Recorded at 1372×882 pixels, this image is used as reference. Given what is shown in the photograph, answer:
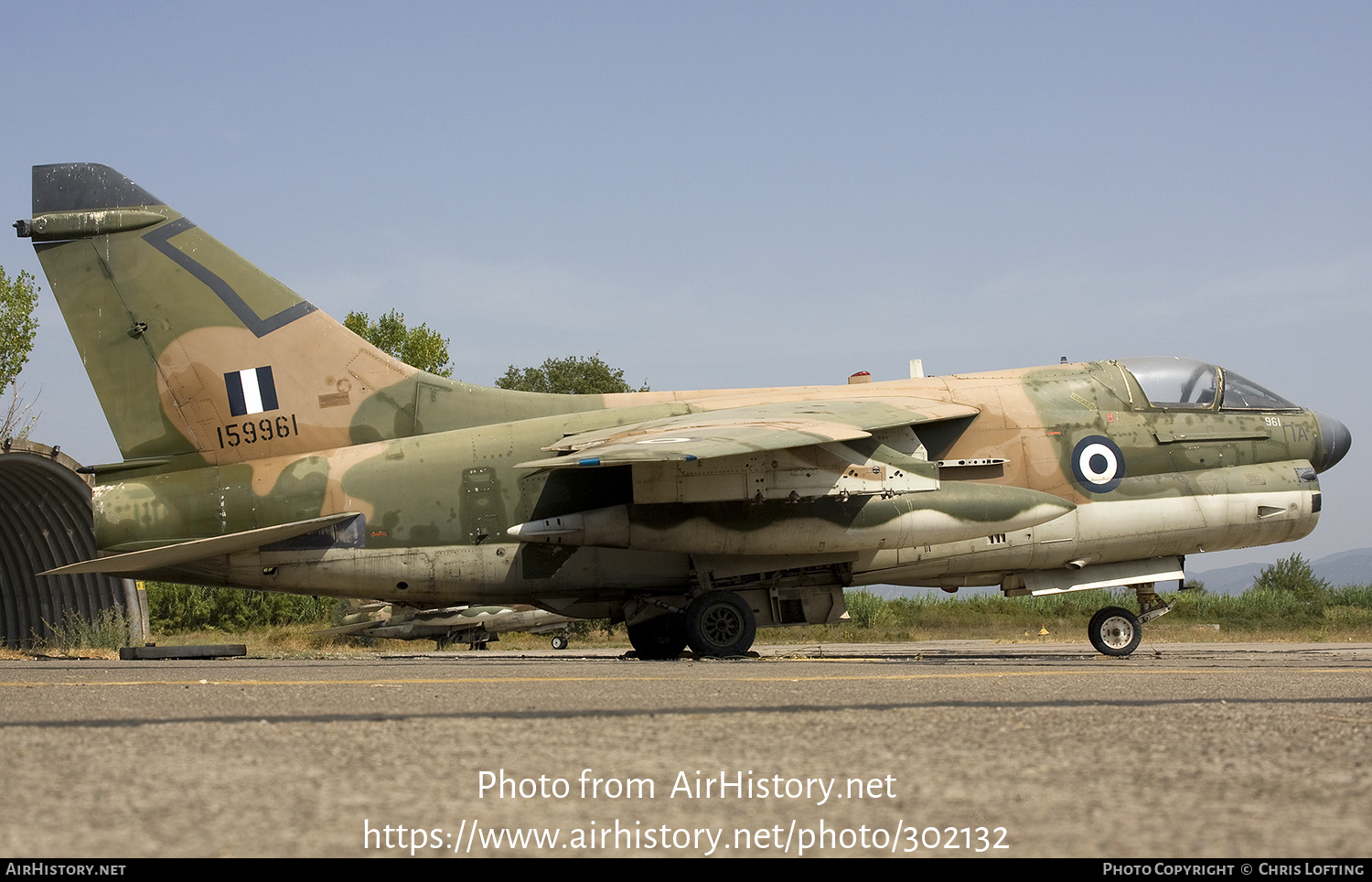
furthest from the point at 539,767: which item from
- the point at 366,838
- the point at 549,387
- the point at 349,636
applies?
the point at 549,387

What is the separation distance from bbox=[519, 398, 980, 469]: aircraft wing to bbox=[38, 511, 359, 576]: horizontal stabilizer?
2735 mm

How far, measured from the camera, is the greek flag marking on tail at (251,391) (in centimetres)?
1388

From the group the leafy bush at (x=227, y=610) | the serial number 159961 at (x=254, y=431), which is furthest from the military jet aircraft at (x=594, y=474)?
the leafy bush at (x=227, y=610)

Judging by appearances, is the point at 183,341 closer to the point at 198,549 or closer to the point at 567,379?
the point at 198,549

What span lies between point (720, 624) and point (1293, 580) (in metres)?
34.5

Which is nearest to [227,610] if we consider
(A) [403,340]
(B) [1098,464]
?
(A) [403,340]

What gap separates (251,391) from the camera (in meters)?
14.0

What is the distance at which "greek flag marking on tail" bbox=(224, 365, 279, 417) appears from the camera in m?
13.9

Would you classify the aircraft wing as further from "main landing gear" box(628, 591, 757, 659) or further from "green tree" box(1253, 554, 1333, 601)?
"green tree" box(1253, 554, 1333, 601)

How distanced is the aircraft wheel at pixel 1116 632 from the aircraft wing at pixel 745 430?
11.4 ft

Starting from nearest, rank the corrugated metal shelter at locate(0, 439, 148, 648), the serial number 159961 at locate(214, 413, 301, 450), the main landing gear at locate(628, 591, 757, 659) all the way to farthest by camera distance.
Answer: the main landing gear at locate(628, 591, 757, 659) → the serial number 159961 at locate(214, 413, 301, 450) → the corrugated metal shelter at locate(0, 439, 148, 648)

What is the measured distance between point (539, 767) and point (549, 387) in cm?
4322

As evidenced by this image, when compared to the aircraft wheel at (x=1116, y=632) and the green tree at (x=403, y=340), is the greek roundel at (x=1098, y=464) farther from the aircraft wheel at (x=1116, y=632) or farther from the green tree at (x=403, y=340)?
the green tree at (x=403, y=340)

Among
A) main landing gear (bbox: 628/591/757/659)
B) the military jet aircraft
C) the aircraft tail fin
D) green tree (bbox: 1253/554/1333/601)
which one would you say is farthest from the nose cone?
green tree (bbox: 1253/554/1333/601)
